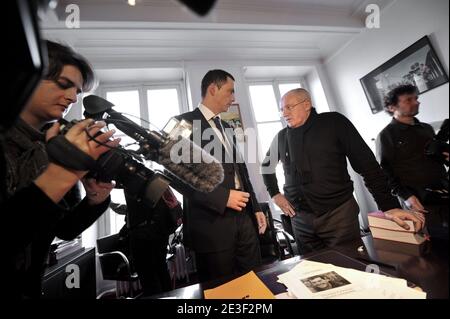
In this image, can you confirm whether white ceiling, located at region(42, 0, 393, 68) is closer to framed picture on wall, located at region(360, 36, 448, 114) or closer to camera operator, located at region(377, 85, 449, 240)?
framed picture on wall, located at region(360, 36, 448, 114)

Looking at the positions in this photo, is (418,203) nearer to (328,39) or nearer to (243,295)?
(243,295)

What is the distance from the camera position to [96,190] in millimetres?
622

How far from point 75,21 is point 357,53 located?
7.30ft

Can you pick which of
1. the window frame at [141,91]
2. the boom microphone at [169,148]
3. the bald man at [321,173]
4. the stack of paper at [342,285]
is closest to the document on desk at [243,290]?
Answer: the stack of paper at [342,285]

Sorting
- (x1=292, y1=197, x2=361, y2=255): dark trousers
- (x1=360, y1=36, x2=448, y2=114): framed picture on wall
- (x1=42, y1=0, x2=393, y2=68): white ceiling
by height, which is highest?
(x1=42, y1=0, x2=393, y2=68): white ceiling

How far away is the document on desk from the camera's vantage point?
1.55 ft

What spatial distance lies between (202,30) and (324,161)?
79.3 inches

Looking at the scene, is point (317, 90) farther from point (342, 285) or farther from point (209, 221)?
point (342, 285)

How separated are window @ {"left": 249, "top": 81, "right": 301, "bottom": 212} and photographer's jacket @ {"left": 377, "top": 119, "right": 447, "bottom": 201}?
2433mm

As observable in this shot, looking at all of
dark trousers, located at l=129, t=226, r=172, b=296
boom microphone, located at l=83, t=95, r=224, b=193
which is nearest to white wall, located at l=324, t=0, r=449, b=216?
boom microphone, located at l=83, t=95, r=224, b=193

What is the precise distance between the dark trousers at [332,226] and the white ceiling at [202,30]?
131 cm

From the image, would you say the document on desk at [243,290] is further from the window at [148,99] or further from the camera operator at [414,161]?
the window at [148,99]

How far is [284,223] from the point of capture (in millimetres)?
1582

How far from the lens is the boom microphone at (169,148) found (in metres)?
0.52
